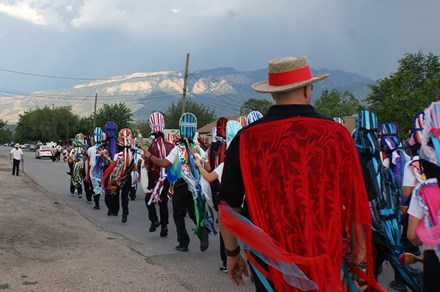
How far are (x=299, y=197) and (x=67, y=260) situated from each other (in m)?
4.92

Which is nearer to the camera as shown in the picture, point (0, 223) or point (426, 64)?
point (0, 223)

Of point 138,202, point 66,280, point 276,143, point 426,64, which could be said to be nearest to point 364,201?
point 276,143

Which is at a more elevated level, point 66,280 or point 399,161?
point 399,161

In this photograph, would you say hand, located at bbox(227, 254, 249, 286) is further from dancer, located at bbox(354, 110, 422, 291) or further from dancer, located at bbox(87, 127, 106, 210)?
dancer, located at bbox(87, 127, 106, 210)

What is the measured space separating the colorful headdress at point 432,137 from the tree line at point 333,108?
31.2m

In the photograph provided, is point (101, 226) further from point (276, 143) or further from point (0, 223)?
point (276, 143)

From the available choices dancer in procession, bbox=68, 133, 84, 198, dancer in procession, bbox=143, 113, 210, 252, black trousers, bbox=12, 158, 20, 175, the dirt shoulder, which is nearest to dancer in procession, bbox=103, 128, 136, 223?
the dirt shoulder

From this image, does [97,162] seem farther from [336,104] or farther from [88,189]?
[336,104]

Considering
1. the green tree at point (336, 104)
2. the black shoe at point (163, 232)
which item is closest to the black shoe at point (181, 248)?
the black shoe at point (163, 232)

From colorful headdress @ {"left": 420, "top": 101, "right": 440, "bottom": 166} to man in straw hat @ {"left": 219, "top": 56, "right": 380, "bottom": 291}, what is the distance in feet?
2.57

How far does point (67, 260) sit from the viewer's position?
648 centimetres

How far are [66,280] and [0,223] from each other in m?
4.13

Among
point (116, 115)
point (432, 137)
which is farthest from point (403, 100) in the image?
point (116, 115)

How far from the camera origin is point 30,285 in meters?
5.28
